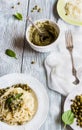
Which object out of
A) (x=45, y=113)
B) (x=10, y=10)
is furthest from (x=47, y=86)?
(x=10, y=10)

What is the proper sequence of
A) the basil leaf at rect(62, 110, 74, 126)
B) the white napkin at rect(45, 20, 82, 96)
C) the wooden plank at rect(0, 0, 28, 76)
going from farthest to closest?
the wooden plank at rect(0, 0, 28, 76) < the white napkin at rect(45, 20, 82, 96) < the basil leaf at rect(62, 110, 74, 126)

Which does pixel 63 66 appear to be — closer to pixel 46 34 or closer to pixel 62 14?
pixel 46 34

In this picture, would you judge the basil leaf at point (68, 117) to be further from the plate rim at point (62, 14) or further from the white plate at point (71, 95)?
the plate rim at point (62, 14)

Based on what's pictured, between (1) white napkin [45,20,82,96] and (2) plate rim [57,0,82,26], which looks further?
(2) plate rim [57,0,82,26]

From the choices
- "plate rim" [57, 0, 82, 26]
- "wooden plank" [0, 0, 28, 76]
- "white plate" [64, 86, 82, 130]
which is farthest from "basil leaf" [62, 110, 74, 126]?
"plate rim" [57, 0, 82, 26]

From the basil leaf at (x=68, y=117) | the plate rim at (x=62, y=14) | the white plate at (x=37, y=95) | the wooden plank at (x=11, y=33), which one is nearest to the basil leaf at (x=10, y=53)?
the wooden plank at (x=11, y=33)

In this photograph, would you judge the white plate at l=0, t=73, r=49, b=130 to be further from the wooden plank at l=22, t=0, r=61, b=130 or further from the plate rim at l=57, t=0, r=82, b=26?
the plate rim at l=57, t=0, r=82, b=26
